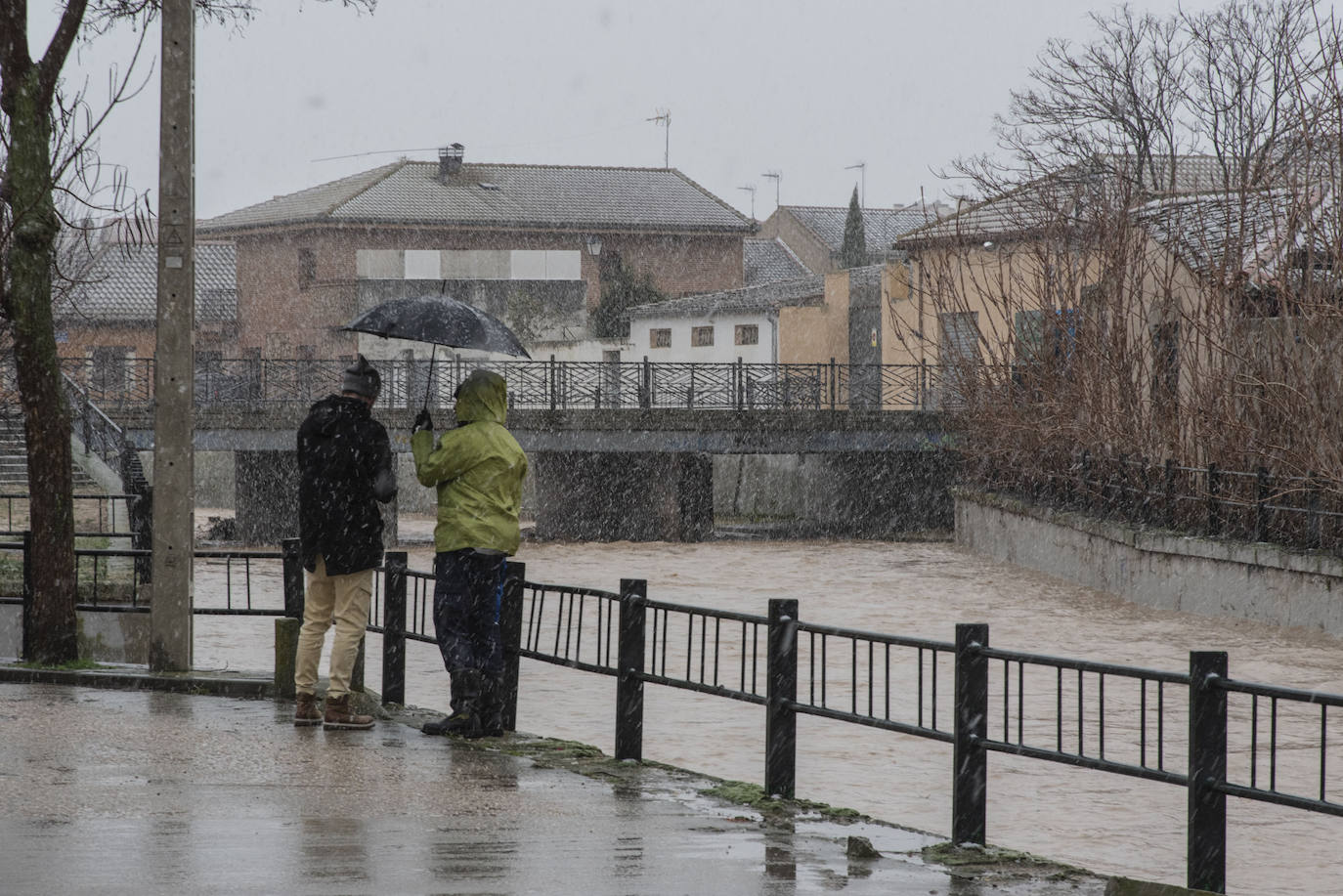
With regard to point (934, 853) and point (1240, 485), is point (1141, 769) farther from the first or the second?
point (1240, 485)

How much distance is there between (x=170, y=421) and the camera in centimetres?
998

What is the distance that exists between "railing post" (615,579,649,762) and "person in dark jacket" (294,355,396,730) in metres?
1.23

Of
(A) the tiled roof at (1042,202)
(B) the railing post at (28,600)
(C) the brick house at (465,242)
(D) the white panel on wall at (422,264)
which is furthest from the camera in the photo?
(D) the white panel on wall at (422,264)

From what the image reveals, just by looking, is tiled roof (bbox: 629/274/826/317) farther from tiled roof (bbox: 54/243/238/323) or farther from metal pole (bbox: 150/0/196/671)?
metal pole (bbox: 150/0/196/671)

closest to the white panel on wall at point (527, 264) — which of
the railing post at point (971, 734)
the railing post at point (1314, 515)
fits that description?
the railing post at point (1314, 515)

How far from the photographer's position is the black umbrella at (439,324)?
8.51 m

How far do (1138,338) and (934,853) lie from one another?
64.7 ft

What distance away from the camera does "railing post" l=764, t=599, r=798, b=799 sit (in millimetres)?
7102

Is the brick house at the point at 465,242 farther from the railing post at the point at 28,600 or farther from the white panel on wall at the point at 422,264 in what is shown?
the railing post at the point at 28,600

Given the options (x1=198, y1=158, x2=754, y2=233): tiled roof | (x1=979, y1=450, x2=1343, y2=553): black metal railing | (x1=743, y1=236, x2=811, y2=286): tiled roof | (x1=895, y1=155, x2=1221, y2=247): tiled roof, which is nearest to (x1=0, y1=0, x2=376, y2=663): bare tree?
(x1=979, y1=450, x2=1343, y2=553): black metal railing

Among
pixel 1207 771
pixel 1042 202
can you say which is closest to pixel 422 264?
pixel 1042 202

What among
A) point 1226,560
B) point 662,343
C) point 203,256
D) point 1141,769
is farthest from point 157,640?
point 203,256

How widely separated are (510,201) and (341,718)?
195 feet

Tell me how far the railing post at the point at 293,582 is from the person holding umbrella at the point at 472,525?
5.56 ft
